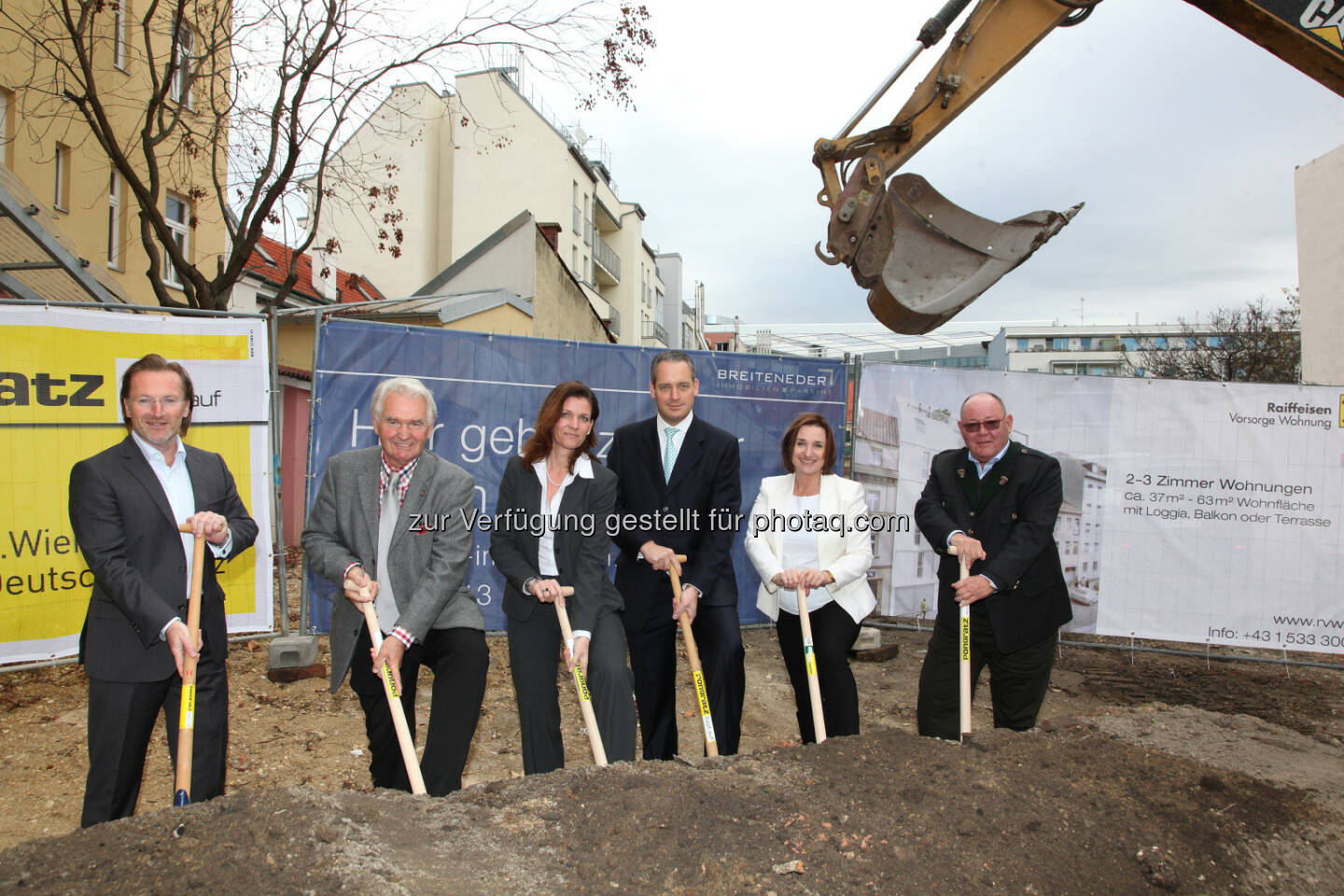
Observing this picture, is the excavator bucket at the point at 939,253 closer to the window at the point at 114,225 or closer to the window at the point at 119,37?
the window at the point at 119,37

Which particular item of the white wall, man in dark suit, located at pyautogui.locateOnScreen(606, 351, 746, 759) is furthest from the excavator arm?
the white wall

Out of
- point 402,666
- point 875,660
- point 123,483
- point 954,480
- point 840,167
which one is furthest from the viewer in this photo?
point 875,660

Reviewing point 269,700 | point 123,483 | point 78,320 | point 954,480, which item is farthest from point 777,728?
point 78,320

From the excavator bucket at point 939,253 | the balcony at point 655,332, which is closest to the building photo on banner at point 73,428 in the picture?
the excavator bucket at point 939,253

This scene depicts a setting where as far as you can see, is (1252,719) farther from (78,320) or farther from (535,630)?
(78,320)

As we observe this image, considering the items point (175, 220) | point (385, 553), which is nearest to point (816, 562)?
point (385, 553)

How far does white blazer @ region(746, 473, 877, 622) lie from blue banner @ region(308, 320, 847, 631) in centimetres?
204

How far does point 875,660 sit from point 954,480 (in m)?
2.81

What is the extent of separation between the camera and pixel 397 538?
10.5 ft

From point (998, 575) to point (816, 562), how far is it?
2.61 feet

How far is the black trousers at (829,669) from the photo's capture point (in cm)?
357

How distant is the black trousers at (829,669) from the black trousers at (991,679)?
16.2 inches

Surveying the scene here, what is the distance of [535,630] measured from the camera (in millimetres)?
3354

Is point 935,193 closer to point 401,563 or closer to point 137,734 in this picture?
point 401,563
